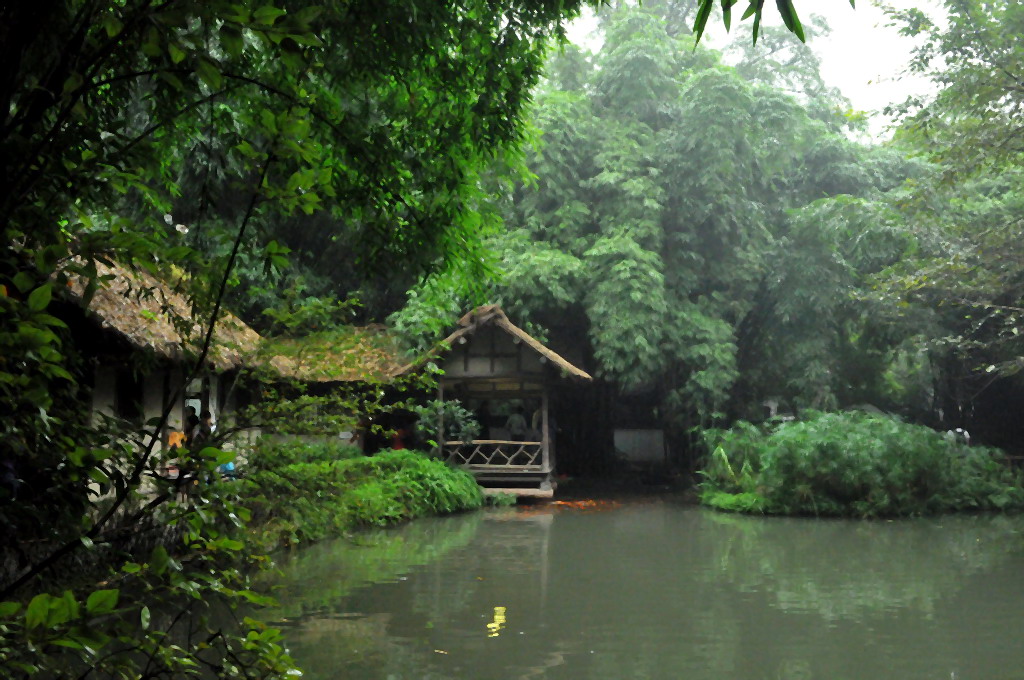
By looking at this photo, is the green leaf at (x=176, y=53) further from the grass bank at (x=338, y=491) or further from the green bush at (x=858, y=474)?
the green bush at (x=858, y=474)

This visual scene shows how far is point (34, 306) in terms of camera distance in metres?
1.78

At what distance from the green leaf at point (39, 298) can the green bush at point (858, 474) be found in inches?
600

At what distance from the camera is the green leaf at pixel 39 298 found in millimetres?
1775

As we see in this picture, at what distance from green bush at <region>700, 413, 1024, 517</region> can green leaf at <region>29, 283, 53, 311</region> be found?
15.2m

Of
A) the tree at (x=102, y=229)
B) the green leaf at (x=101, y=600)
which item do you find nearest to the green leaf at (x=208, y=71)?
the tree at (x=102, y=229)

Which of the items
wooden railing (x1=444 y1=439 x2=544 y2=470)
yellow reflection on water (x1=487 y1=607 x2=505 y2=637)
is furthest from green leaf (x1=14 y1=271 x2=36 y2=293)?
wooden railing (x1=444 y1=439 x2=544 y2=470)

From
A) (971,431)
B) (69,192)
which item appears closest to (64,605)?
(69,192)

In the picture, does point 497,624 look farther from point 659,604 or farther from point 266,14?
point 266,14

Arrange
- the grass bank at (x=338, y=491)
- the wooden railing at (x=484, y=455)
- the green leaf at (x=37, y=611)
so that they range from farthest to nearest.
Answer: the wooden railing at (x=484, y=455) < the grass bank at (x=338, y=491) < the green leaf at (x=37, y=611)

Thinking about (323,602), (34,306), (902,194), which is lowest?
(323,602)

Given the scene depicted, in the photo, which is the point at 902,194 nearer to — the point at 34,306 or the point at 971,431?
the point at 971,431

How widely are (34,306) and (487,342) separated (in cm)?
1651

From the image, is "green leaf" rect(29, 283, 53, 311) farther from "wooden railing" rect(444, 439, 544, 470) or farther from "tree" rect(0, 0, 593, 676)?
"wooden railing" rect(444, 439, 544, 470)

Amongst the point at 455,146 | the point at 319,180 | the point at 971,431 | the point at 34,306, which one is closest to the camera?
the point at 34,306
